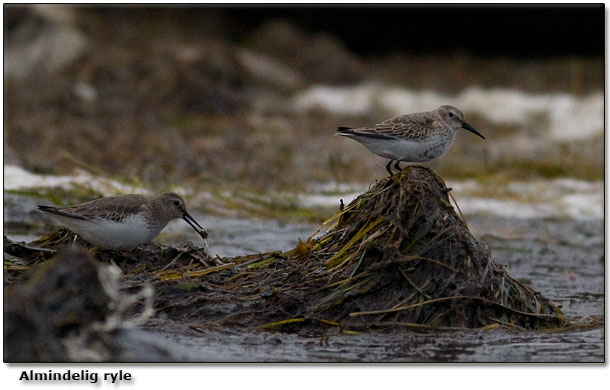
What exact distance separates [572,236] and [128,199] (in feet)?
21.8

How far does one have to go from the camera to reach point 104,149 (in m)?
14.6

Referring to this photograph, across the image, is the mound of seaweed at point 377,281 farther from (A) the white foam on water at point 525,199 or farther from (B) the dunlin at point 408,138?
(A) the white foam on water at point 525,199

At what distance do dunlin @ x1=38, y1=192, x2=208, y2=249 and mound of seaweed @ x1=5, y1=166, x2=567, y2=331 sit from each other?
0.26 metres

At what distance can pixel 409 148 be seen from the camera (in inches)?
291

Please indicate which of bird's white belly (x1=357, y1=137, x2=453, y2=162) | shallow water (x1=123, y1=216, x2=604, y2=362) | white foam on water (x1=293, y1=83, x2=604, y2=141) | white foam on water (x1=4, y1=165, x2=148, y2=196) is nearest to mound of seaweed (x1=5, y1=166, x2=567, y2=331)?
shallow water (x1=123, y1=216, x2=604, y2=362)

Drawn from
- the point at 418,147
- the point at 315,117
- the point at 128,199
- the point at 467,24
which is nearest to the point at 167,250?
the point at 128,199

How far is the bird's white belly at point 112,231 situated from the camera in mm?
7266

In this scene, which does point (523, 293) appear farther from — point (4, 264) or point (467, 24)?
point (467, 24)

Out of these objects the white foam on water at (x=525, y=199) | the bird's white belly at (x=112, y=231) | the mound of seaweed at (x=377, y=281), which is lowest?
the mound of seaweed at (x=377, y=281)

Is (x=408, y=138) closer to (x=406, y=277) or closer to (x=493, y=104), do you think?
(x=406, y=277)

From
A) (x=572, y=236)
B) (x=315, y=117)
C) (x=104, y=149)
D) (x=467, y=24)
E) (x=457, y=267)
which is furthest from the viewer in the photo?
(x=467, y=24)

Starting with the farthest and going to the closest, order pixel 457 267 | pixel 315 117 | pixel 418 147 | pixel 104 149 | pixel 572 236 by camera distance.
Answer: pixel 315 117 → pixel 104 149 → pixel 572 236 → pixel 418 147 → pixel 457 267

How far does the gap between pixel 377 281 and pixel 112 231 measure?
2.02 meters

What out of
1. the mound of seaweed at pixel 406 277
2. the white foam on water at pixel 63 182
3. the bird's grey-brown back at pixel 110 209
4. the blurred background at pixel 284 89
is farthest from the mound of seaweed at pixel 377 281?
the blurred background at pixel 284 89
